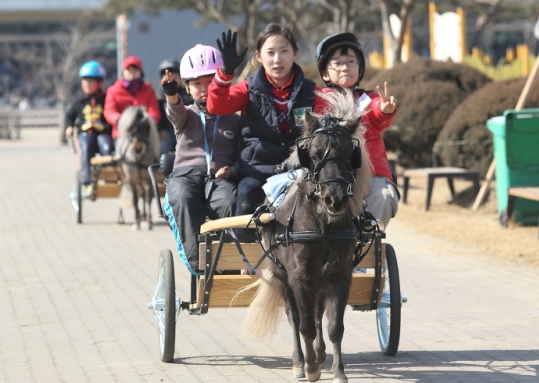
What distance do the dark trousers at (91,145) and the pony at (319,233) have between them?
932 centimetres

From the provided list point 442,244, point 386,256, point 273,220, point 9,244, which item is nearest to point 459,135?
point 442,244

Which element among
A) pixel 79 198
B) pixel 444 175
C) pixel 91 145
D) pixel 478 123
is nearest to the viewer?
pixel 79 198

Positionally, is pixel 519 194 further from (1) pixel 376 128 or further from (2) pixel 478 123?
(1) pixel 376 128

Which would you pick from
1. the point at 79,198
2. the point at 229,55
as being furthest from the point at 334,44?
the point at 79,198

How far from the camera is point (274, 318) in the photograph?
624 cm

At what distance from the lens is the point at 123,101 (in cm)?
1503

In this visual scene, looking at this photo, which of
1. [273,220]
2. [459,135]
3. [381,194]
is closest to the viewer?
[273,220]

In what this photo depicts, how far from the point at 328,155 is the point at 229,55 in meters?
1.30

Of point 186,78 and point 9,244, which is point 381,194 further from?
point 9,244

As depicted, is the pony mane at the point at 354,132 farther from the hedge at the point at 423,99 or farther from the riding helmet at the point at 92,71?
the hedge at the point at 423,99

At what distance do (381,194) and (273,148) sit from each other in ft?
2.59

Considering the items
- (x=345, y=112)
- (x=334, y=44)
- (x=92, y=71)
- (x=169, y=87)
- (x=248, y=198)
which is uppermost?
(x=334, y=44)

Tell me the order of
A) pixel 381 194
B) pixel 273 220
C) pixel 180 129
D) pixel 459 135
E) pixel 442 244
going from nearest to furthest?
pixel 273 220, pixel 381 194, pixel 180 129, pixel 442 244, pixel 459 135

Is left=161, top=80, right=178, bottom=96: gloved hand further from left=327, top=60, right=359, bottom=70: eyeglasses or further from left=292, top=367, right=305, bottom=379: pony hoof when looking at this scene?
left=292, top=367, right=305, bottom=379: pony hoof
